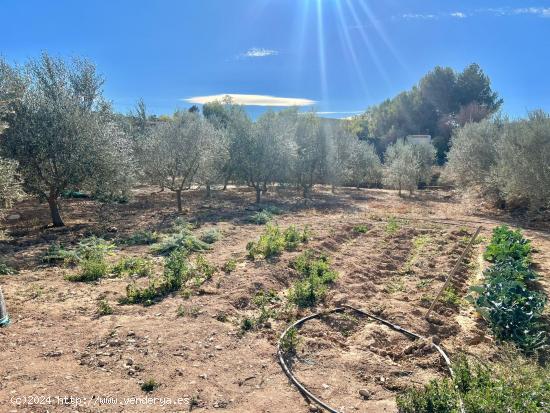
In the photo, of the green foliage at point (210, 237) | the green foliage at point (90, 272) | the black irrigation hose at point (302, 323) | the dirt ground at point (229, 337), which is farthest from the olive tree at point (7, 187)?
the black irrigation hose at point (302, 323)

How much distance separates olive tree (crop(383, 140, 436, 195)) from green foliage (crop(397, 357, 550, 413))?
2442cm

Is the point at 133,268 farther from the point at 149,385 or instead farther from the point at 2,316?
the point at 149,385

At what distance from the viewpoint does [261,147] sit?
2009cm

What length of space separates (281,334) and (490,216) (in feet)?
53.8

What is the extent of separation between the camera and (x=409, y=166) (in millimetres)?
27281

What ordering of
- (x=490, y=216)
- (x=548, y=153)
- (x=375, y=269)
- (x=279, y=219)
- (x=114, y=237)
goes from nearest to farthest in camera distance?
(x=375, y=269) < (x=114, y=237) < (x=548, y=153) < (x=279, y=219) < (x=490, y=216)

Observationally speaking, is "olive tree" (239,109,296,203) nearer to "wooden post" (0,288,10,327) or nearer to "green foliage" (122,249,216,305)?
"green foliage" (122,249,216,305)

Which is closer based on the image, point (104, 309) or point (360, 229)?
point (104, 309)

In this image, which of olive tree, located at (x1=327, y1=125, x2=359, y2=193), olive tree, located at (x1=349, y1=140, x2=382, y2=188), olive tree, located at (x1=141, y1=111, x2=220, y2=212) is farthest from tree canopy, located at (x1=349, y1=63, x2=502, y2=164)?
olive tree, located at (x1=141, y1=111, x2=220, y2=212)

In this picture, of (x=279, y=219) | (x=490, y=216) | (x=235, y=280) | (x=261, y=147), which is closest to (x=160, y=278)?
(x=235, y=280)

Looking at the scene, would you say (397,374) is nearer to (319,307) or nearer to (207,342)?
(319,307)

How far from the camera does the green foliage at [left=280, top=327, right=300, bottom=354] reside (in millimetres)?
5118

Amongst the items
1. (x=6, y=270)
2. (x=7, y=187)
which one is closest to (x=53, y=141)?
(x=7, y=187)

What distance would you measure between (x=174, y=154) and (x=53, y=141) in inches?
214
